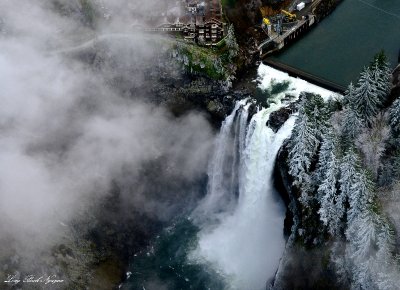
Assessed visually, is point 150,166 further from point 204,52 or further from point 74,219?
point 204,52

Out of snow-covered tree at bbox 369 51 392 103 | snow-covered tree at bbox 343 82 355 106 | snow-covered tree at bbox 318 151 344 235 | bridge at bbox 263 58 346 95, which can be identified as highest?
snow-covered tree at bbox 369 51 392 103

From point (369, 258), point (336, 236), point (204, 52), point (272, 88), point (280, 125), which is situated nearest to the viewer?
point (369, 258)

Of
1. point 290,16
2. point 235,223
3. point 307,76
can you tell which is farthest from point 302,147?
point 290,16

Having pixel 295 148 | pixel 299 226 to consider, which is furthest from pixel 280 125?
pixel 299 226

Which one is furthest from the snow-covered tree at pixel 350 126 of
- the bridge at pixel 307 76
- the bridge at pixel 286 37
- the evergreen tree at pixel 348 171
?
the bridge at pixel 286 37

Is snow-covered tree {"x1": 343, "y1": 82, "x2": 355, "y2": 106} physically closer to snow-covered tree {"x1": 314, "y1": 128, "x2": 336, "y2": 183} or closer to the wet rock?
snow-covered tree {"x1": 314, "y1": 128, "x2": 336, "y2": 183}

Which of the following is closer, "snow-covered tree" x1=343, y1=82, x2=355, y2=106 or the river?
"snow-covered tree" x1=343, y1=82, x2=355, y2=106

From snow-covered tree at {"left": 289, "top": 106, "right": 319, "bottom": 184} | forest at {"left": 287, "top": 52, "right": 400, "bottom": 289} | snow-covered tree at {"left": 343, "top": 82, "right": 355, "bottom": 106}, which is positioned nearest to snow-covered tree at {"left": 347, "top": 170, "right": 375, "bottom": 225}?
forest at {"left": 287, "top": 52, "right": 400, "bottom": 289}
